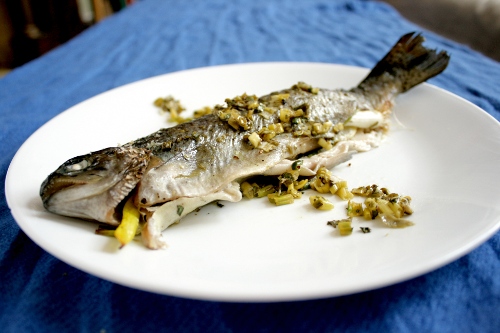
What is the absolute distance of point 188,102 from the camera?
8.84ft

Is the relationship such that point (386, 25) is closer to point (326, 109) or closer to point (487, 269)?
point (326, 109)

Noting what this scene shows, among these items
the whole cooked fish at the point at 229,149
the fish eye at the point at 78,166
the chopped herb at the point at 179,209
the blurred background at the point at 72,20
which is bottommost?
the blurred background at the point at 72,20

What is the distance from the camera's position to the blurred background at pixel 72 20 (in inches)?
178

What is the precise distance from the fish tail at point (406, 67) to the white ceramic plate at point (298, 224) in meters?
0.08

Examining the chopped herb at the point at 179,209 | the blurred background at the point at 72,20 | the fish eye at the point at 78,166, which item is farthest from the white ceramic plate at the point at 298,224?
the blurred background at the point at 72,20

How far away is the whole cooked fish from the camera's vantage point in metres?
1.53

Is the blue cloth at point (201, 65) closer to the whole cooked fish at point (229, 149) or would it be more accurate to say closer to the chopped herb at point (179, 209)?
the whole cooked fish at point (229, 149)

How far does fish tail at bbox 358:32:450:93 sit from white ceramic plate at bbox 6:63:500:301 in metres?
0.08

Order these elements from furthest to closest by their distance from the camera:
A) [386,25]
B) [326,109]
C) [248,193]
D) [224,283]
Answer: [386,25] < [326,109] < [248,193] < [224,283]

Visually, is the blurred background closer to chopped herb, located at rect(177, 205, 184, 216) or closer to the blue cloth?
the blue cloth

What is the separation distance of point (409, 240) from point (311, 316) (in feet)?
1.37

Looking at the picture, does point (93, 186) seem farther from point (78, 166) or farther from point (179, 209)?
point (179, 209)

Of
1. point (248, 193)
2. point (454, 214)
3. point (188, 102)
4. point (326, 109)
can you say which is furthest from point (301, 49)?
point (454, 214)

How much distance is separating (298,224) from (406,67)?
1343 millimetres
